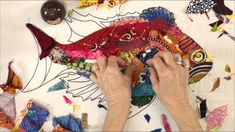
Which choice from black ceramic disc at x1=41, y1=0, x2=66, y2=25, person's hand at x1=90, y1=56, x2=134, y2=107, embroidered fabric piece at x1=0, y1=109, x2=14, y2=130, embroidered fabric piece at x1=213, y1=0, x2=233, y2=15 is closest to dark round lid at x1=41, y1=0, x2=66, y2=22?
black ceramic disc at x1=41, y1=0, x2=66, y2=25

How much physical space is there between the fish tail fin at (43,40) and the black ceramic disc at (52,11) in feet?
0.13

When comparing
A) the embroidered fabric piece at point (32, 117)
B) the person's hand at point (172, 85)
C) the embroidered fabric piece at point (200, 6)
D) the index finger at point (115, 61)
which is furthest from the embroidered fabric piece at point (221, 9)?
the embroidered fabric piece at point (32, 117)

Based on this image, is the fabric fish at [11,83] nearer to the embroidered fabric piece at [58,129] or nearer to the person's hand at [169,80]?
the embroidered fabric piece at [58,129]

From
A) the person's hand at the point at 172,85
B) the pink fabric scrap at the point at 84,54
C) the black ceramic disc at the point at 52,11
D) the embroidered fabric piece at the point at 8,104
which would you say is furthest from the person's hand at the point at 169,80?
the embroidered fabric piece at the point at 8,104

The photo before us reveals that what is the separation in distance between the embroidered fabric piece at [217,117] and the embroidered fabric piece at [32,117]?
0.39 meters

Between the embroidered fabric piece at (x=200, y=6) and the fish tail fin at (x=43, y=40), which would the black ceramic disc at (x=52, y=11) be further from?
the embroidered fabric piece at (x=200, y=6)

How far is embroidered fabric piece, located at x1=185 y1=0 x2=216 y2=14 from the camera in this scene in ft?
3.39

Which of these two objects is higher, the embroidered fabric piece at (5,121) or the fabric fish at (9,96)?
the fabric fish at (9,96)

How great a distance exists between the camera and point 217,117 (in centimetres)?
105

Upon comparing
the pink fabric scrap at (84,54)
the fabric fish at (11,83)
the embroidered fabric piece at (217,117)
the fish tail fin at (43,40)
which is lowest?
the embroidered fabric piece at (217,117)

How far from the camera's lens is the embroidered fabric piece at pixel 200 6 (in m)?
1.03

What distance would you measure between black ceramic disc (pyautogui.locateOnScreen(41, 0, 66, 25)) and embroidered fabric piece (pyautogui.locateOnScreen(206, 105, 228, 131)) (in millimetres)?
422

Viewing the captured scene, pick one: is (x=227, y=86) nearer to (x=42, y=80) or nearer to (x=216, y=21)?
(x=216, y=21)

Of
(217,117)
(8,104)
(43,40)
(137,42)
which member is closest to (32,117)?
(8,104)
